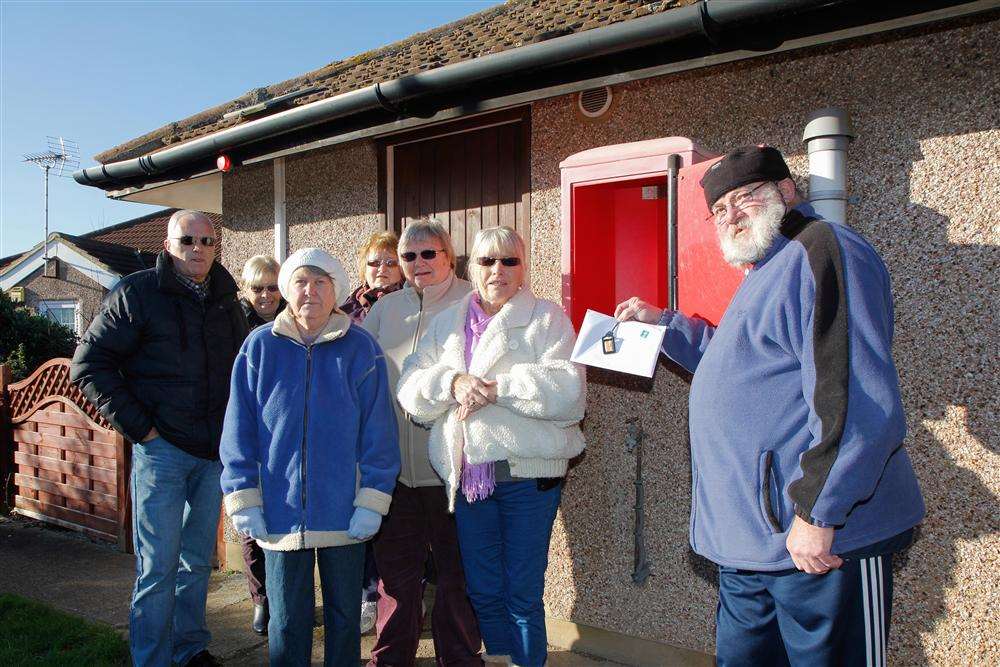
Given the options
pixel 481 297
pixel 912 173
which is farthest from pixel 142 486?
pixel 912 173

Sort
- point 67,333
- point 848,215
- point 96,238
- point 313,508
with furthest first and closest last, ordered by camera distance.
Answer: point 96,238 → point 67,333 → point 848,215 → point 313,508

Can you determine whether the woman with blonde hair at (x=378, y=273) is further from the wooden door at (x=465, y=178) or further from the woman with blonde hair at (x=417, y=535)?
the wooden door at (x=465, y=178)

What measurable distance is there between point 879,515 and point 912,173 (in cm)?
145

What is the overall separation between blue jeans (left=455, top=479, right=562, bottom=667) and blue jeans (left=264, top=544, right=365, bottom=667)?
48 centimetres

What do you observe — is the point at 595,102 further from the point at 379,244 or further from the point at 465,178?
the point at 379,244

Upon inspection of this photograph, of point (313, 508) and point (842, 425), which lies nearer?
point (842, 425)

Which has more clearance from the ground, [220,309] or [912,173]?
[912,173]

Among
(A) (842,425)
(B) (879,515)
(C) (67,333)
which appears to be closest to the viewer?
(A) (842,425)

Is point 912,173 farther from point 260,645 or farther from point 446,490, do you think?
point 260,645

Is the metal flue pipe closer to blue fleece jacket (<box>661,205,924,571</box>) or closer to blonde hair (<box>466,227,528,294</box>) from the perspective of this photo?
blue fleece jacket (<box>661,205,924,571</box>)

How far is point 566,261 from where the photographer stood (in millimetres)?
3059

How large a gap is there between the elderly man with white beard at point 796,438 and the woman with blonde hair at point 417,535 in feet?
4.16

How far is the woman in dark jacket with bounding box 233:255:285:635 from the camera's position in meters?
3.81

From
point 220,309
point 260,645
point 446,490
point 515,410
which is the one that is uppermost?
point 220,309
